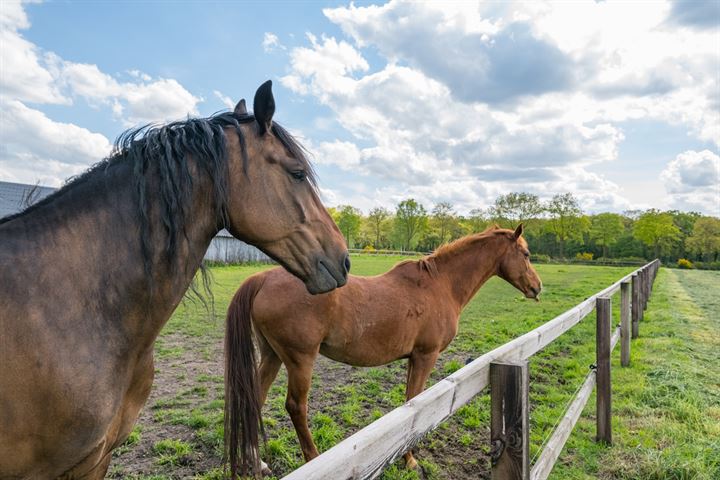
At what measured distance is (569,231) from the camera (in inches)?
2370

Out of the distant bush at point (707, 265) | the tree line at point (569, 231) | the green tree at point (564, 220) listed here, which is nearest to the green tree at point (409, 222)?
the tree line at point (569, 231)

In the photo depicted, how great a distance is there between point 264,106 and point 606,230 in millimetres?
74999

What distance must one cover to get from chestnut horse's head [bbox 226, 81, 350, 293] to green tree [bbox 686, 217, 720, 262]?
74.2m

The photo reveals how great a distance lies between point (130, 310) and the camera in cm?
158

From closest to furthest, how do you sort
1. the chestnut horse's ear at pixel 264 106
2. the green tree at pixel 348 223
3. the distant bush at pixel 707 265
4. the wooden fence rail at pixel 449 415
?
1. the wooden fence rail at pixel 449 415
2. the chestnut horse's ear at pixel 264 106
3. the distant bush at pixel 707 265
4. the green tree at pixel 348 223

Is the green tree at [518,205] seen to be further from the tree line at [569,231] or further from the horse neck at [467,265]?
the horse neck at [467,265]

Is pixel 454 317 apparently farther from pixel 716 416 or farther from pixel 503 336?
pixel 503 336

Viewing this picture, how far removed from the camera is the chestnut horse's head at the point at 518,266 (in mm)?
5195

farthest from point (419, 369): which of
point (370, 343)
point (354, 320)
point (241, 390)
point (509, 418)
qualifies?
point (509, 418)

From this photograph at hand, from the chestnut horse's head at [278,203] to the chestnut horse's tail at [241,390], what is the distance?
1889mm

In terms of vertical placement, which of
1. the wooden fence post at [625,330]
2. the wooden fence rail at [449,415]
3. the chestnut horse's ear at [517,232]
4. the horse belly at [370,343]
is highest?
the chestnut horse's ear at [517,232]

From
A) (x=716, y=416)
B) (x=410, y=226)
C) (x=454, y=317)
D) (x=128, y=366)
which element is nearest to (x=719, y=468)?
(x=716, y=416)

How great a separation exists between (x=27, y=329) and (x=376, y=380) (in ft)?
17.1

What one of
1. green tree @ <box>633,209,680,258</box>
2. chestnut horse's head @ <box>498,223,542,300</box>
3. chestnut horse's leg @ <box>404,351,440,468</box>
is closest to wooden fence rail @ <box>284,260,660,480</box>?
chestnut horse's leg @ <box>404,351,440,468</box>
